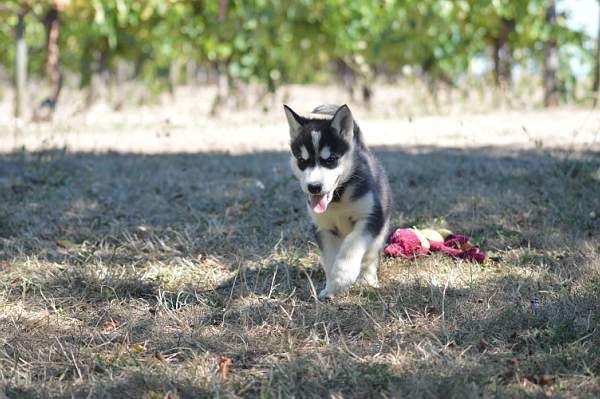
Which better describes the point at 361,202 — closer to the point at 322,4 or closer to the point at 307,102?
the point at 322,4

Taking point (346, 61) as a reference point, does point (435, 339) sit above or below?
below

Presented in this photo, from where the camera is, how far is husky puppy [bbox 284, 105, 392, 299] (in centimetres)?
459

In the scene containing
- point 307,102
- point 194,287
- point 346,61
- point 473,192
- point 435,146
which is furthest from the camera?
point 307,102

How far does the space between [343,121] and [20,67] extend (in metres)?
9.84

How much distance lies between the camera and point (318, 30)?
53.4ft

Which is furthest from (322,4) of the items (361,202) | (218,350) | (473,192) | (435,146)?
(218,350)

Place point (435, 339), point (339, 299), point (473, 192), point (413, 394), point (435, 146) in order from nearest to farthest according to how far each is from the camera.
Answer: point (413, 394)
point (435, 339)
point (339, 299)
point (473, 192)
point (435, 146)

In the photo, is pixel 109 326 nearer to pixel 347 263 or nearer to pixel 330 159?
pixel 347 263

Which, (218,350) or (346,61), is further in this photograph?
(346,61)

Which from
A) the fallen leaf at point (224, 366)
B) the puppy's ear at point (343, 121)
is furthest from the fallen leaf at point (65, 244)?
the fallen leaf at point (224, 366)

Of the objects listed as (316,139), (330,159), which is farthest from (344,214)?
(316,139)

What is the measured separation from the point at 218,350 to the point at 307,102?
16.5 meters

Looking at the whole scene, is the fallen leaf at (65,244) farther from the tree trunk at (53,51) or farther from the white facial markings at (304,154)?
the tree trunk at (53,51)

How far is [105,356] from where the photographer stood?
3.88m
